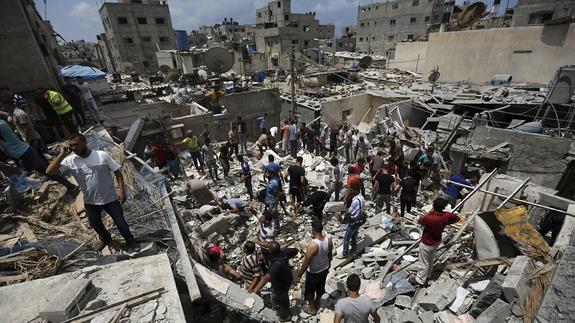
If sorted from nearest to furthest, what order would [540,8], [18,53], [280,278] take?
[280,278] < [18,53] < [540,8]

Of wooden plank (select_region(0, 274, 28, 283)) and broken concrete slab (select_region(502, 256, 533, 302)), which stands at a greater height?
wooden plank (select_region(0, 274, 28, 283))

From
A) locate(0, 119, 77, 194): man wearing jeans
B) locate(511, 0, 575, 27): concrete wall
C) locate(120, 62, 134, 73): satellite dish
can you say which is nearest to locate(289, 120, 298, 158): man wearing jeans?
locate(0, 119, 77, 194): man wearing jeans

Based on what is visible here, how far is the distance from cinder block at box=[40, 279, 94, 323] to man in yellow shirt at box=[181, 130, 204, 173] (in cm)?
729

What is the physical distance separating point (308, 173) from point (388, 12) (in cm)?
5369

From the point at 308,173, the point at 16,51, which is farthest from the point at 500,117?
the point at 16,51

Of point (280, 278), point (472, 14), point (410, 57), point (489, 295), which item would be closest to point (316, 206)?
point (280, 278)

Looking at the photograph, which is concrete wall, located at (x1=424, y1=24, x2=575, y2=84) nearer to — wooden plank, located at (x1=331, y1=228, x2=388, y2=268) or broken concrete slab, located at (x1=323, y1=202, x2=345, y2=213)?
broken concrete slab, located at (x1=323, y1=202, x2=345, y2=213)

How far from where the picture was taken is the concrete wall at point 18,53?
8.30 meters

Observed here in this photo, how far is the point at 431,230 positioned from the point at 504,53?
77.7 feet

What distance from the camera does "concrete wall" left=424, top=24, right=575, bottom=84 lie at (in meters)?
18.5

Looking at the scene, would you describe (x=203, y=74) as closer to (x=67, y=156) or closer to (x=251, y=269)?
(x=67, y=156)

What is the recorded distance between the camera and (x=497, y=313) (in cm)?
343

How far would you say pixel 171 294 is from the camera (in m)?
3.04

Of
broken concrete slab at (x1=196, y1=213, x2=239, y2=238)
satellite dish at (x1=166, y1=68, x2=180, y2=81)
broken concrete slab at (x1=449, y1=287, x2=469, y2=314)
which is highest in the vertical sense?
satellite dish at (x1=166, y1=68, x2=180, y2=81)
